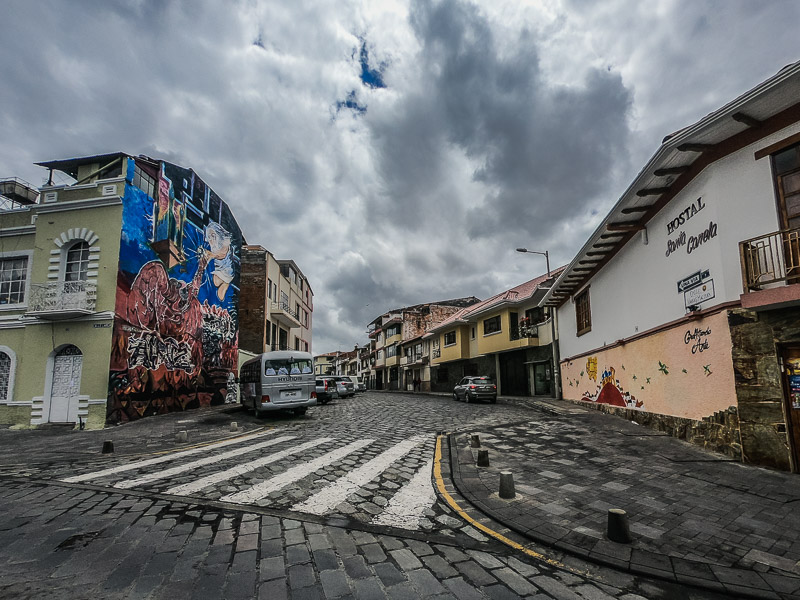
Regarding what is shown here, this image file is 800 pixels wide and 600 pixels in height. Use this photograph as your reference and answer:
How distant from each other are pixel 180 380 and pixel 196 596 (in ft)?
60.9

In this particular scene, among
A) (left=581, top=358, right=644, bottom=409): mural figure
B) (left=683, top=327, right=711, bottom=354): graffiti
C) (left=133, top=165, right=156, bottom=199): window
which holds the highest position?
(left=133, top=165, right=156, bottom=199): window

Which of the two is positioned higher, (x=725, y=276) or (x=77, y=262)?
(x=77, y=262)

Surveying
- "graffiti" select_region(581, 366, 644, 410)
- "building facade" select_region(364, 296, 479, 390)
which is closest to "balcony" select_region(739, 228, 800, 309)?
"graffiti" select_region(581, 366, 644, 410)

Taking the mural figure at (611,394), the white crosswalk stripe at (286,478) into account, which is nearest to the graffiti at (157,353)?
Answer: the white crosswalk stripe at (286,478)

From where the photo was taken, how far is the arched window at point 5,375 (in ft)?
51.3

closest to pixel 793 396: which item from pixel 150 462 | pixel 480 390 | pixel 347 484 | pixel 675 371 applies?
pixel 675 371

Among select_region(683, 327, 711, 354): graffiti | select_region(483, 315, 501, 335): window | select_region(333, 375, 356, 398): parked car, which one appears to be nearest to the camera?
select_region(683, 327, 711, 354): graffiti

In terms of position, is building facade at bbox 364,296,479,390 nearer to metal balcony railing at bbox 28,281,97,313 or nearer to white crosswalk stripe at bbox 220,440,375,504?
metal balcony railing at bbox 28,281,97,313

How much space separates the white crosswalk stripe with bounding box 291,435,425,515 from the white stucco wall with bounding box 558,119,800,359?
7086 mm

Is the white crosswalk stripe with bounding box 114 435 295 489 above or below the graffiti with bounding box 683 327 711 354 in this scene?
below

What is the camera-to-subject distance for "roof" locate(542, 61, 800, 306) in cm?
646

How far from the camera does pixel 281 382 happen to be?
16.0 m

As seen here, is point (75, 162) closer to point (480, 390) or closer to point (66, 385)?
point (66, 385)

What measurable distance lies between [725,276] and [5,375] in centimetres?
2336
